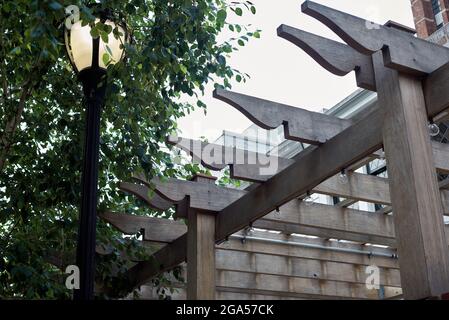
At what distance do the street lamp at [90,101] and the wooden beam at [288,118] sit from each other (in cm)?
116

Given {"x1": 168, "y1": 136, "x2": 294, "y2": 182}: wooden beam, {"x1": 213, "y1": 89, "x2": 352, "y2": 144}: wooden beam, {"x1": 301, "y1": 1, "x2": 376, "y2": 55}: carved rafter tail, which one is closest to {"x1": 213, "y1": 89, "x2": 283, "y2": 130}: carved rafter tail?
{"x1": 213, "y1": 89, "x2": 352, "y2": 144}: wooden beam

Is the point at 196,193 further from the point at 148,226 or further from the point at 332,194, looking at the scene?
the point at 332,194

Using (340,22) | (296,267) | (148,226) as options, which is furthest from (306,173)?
(296,267)

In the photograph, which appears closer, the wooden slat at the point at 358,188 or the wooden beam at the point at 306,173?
the wooden beam at the point at 306,173

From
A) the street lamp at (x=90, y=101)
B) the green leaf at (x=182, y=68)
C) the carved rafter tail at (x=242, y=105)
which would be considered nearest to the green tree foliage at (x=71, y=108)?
the green leaf at (x=182, y=68)

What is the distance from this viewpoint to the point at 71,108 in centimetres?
648

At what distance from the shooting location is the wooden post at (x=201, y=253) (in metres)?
5.99

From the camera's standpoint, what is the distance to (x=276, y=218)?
244 inches

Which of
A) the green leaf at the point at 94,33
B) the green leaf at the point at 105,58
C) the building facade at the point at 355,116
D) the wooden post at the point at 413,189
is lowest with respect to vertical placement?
the wooden post at the point at 413,189

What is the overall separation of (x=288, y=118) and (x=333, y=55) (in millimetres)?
837

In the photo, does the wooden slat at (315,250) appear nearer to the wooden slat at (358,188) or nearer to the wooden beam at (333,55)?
the wooden slat at (358,188)

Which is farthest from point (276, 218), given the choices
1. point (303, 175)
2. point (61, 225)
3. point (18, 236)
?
point (18, 236)

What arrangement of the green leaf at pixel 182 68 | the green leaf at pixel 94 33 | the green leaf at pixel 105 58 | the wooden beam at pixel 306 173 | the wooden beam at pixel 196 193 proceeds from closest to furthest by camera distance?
the green leaf at pixel 94 33, the green leaf at pixel 105 58, the wooden beam at pixel 306 173, the green leaf at pixel 182 68, the wooden beam at pixel 196 193

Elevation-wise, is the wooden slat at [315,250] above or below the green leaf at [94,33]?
below
